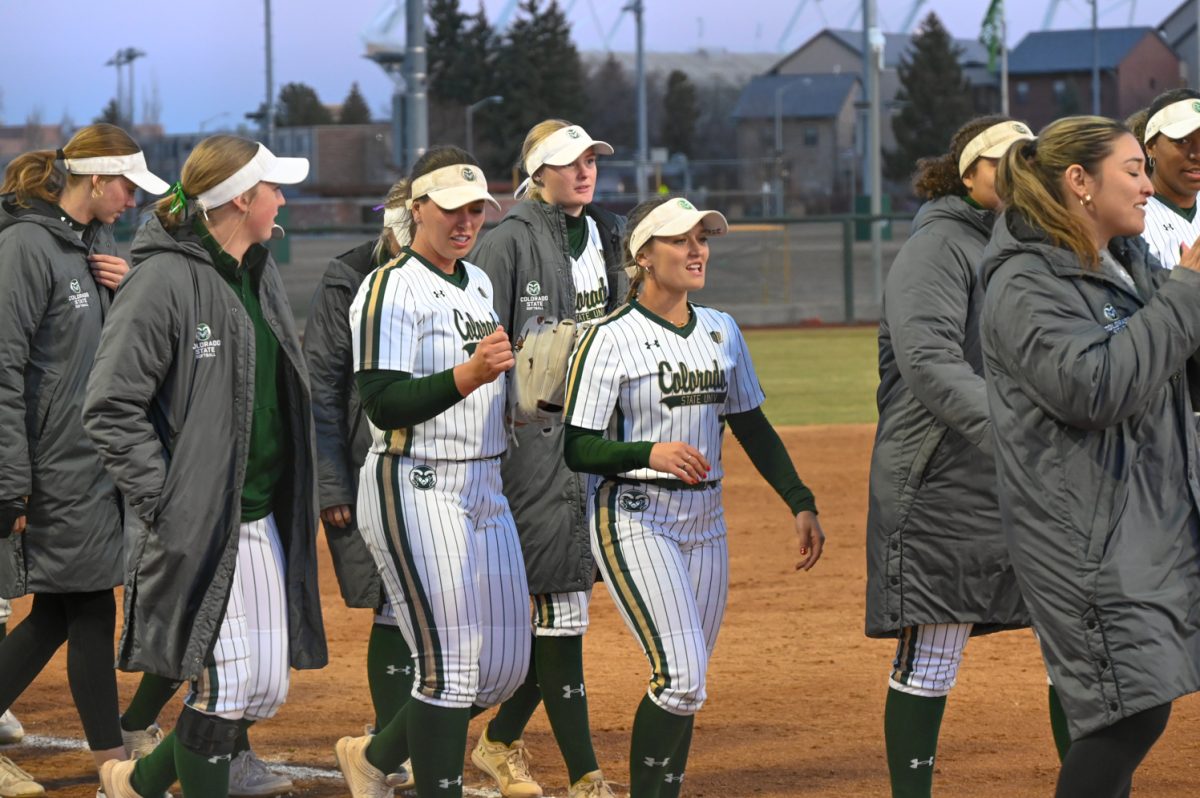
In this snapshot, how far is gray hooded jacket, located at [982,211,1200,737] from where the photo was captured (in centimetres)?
338

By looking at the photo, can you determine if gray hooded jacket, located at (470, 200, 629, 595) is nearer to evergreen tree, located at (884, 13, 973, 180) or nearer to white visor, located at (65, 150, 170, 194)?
white visor, located at (65, 150, 170, 194)

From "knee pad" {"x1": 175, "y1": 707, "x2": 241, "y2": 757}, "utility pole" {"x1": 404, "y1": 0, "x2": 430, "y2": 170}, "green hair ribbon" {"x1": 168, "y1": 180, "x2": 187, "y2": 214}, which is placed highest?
"utility pole" {"x1": 404, "y1": 0, "x2": 430, "y2": 170}

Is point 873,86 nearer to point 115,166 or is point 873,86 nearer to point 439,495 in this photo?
point 115,166

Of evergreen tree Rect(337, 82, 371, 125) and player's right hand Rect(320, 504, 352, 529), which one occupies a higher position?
evergreen tree Rect(337, 82, 371, 125)

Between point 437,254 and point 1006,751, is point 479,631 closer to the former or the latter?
point 437,254

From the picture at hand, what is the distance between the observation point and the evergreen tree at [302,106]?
359 feet

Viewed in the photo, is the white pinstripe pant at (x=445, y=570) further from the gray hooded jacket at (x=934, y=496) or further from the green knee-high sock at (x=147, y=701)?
the green knee-high sock at (x=147, y=701)

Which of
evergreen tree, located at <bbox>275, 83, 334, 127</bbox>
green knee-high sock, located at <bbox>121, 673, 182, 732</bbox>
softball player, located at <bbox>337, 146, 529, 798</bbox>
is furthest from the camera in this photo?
evergreen tree, located at <bbox>275, 83, 334, 127</bbox>

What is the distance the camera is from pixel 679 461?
429 centimetres

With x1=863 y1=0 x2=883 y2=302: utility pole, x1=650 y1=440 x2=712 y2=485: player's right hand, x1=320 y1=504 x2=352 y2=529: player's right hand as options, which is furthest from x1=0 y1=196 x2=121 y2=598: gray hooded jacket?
x1=863 y1=0 x2=883 y2=302: utility pole

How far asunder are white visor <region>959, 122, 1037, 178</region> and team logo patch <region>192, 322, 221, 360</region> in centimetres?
211

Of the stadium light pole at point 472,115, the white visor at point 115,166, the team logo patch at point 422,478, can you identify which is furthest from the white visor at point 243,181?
the stadium light pole at point 472,115

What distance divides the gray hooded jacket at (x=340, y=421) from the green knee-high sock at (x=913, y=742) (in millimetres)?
1747

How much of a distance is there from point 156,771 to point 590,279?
2.18 meters
